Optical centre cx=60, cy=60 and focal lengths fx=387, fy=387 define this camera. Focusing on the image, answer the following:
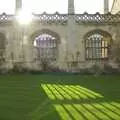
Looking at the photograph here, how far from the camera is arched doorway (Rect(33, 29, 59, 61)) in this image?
26.7 m

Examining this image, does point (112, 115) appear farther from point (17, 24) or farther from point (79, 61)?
point (17, 24)

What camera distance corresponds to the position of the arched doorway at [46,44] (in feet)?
87.5

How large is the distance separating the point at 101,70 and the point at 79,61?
2.26 metres

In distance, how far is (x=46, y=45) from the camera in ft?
91.3

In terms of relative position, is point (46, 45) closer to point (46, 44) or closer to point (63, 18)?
point (46, 44)

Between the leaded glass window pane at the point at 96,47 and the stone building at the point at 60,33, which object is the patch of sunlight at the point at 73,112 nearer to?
the stone building at the point at 60,33

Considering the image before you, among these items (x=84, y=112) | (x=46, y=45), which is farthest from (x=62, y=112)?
(x=46, y=45)

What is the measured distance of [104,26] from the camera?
26.5 metres

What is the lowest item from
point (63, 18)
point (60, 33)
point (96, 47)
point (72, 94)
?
point (72, 94)

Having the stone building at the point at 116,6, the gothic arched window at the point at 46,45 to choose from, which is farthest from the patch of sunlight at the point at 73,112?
the stone building at the point at 116,6

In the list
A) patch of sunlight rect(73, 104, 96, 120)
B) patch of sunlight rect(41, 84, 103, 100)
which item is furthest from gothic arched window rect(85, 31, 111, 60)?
patch of sunlight rect(73, 104, 96, 120)

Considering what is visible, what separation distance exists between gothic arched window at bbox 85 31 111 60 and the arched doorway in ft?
7.38

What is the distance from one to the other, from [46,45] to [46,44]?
156 millimetres

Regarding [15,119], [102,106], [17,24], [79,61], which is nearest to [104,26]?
[79,61]
